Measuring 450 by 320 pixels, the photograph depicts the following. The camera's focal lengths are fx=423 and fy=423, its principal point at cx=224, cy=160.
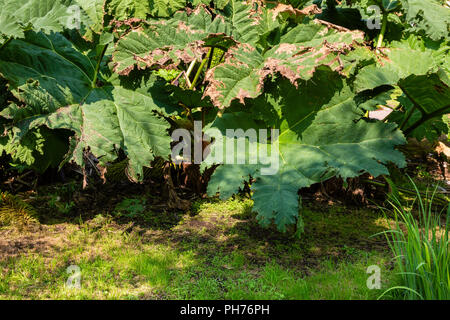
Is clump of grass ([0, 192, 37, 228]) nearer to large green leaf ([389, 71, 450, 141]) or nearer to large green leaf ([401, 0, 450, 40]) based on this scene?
large green leaf ([389, 71, 450, 141])

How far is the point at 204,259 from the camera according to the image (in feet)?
8.07

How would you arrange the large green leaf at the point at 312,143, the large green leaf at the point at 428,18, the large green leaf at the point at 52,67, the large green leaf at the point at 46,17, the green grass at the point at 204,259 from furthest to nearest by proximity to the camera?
the large green leaf at the point at 428,18, the large green leaf at the point at 52,67, the large green leaf at the point at 46,17, the large green leaf at the point at 312,143, the green grass at the point at 204,259

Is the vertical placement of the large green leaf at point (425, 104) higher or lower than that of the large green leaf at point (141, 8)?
lower

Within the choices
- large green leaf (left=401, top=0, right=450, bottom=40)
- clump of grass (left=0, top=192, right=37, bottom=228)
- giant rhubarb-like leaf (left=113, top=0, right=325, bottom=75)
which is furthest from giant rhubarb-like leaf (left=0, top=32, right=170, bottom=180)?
large green leaf (left=401, top=0, right=450, bottom=40)

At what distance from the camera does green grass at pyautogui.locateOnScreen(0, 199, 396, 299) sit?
7.02ft

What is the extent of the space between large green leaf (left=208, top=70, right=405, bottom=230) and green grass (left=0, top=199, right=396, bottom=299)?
0.94ft

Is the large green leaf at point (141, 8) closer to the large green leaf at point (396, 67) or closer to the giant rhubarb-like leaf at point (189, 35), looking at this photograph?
the giant rhubarb-like leaf at point (189, 35)

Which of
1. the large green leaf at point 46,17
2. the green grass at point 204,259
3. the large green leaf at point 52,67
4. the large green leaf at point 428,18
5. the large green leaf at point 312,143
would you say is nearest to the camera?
the green grass at point 204,259

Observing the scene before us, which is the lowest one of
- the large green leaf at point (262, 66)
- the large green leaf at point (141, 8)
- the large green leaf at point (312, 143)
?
the large green leaf at point (312, 143)

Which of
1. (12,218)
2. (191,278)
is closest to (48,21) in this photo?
(12,218)

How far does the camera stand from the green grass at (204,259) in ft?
7.02

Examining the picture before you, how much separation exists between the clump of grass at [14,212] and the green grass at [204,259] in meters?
0.10

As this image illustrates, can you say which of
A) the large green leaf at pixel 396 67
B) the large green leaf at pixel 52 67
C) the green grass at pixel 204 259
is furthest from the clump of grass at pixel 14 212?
the large green leaf at pixel 396 67
